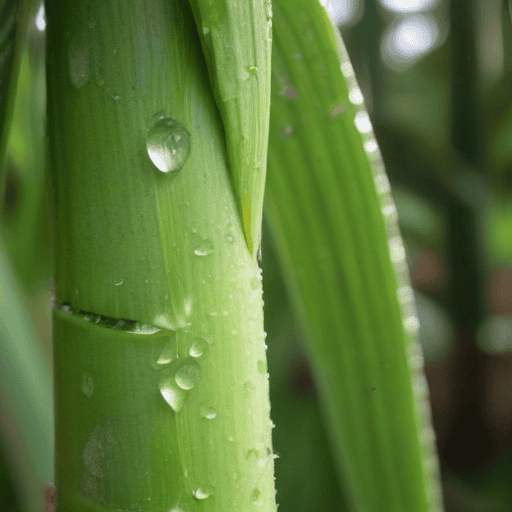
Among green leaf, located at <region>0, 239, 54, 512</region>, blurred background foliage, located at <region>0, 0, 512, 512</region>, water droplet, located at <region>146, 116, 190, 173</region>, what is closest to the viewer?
water droplet, located at <region>146, 116, 190, 173</region>

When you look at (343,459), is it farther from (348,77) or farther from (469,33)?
(469,33)

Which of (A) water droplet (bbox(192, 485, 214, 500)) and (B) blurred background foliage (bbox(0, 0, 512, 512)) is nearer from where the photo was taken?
(A) water droplet (bbox(192, 485, 214, 500))

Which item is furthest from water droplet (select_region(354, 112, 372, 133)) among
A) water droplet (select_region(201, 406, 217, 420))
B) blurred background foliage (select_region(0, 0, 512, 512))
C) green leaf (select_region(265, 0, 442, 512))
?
blurred background foliage (select_region(0, 0, 512, 512))

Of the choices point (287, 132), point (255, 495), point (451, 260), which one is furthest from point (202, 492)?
point (451, 260)

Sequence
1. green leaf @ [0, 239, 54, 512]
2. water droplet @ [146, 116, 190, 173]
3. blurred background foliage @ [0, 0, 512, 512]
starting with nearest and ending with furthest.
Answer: water droplet @ [146, 116, 190, 173] < green leaf @ [0, 239, 54, 512] < blurred background foliage @ [0, 0, 512, 512]

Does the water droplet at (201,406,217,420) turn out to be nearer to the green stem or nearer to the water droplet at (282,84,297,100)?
the green stem

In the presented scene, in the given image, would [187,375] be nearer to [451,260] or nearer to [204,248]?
[204,248]

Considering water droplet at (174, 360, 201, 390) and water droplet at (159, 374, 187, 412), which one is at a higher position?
water droplet at (174, 360, 201, 390)

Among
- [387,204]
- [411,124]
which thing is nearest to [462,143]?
[411,124]
